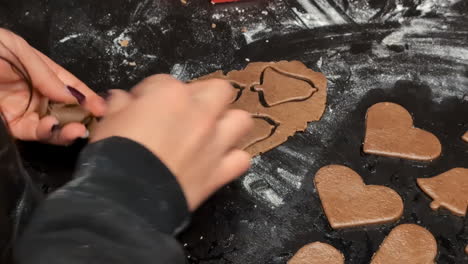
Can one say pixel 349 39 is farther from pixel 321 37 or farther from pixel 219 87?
pixel 219 87

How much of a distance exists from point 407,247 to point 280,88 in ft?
1.29

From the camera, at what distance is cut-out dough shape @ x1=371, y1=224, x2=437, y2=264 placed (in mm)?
923

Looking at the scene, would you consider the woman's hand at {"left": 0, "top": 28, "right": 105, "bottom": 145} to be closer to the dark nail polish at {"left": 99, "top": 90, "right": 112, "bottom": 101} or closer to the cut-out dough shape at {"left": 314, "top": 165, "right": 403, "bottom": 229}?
the dark nail polish at {"left": 99, "top": 90, "right": 112, "bottom": 101}

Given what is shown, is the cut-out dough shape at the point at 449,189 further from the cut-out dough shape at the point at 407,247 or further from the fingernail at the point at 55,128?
the fingernail at the point at 55,128

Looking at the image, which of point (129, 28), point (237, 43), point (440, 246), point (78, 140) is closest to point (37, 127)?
point (78, 140)

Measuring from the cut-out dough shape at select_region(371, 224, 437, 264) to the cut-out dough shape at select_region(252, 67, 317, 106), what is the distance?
33cm

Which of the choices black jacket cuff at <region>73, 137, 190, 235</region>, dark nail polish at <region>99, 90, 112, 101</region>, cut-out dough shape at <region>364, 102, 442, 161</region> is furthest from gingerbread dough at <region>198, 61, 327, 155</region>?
black jacket cuff at <region>73, 137, 190, 235</region>

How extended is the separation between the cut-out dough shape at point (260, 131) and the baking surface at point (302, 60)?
0.04 metres

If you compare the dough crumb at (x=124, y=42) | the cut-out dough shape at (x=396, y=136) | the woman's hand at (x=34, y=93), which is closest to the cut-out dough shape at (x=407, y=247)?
the cut-out dough shape at (x=396, y=136)

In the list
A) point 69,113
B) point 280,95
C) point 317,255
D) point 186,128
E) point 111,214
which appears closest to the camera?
point 111,214

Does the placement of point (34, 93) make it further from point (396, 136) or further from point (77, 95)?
point (396, 136)

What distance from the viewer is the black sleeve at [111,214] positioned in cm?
56

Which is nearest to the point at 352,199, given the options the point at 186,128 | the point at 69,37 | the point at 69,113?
the point at 186,128

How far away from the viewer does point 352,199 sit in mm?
996
